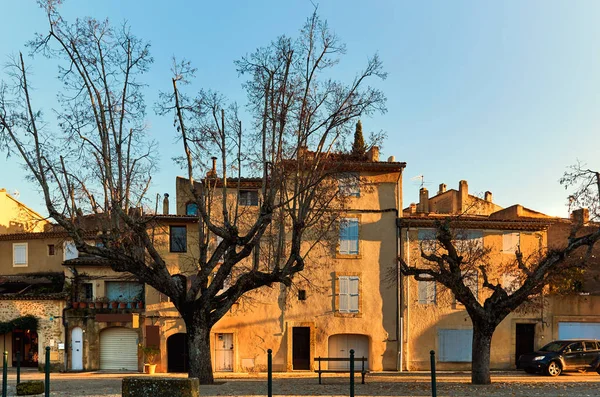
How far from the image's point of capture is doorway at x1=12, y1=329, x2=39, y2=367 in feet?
97.3

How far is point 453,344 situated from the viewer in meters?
26.1

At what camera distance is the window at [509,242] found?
2670cm

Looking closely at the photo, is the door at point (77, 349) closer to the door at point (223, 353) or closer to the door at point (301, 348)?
the door at point (223, 353)

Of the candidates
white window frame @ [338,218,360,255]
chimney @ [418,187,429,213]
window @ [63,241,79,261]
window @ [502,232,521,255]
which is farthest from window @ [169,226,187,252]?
chimney @ [418,187,429,213]

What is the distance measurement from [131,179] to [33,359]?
736 inches

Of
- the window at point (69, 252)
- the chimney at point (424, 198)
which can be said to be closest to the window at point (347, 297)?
the chimney at point (424, 198)

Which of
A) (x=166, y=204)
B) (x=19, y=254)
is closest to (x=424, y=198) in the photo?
(x=166, y=204)

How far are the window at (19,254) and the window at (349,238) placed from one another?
19567mm

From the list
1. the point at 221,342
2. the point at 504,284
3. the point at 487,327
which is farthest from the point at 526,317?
the point at 221,342

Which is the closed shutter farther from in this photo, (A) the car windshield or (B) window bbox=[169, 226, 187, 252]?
(A) the car windshield

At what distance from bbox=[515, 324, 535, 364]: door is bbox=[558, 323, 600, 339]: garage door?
133 centimetres

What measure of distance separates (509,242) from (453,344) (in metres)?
5.72

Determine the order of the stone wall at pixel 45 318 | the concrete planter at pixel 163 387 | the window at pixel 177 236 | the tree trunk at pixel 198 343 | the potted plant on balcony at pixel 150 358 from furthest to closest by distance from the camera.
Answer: the stone wall at pixel 45 318 < the window at pixel 177 236 < the potted plant on balcony at pixel 150 358 < the tree trunk at pixel 198 343 < the concrete planter at pixel 163 387

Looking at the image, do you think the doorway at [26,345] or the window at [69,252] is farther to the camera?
the window at [69,252]
